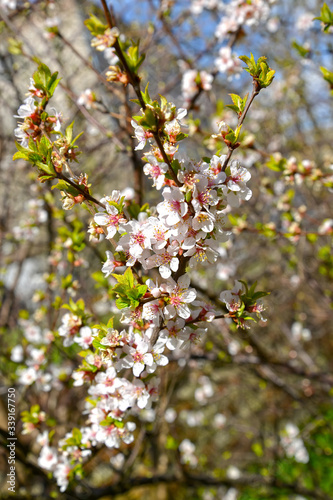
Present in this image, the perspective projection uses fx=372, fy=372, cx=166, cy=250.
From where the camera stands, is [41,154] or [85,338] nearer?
[41,154]

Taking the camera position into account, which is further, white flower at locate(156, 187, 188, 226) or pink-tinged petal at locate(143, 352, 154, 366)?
pink-tinged petal at locate(143, 352, 154, 366)

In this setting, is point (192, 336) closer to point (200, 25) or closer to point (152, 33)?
point (152, 33)

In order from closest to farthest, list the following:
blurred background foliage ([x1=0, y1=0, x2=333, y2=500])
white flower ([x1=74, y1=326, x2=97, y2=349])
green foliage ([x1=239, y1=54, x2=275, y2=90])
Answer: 1. green foliage ([x1=239, y1=54, x2=275, y2=90])
2. white flower ([x1=74, y1=326, x2=97, y2=349])
3. blurred background foliage ([x1=0, y1=0, x2=333, y2=500])

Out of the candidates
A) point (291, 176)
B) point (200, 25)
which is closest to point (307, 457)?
point (291, 176)

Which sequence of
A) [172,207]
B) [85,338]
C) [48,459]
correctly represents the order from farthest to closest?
1. [48,459]
2. [85,338]
3. [172,207]

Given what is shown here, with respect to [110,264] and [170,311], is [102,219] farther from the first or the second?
[170,311]

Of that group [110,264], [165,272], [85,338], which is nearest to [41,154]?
[110,264]

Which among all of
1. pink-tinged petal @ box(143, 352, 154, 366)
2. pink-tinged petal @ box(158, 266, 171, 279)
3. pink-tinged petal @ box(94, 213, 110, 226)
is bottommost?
pink-tinged petal @ box(143, 352, 154, 366)

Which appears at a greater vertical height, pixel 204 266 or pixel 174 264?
pixel 174 264

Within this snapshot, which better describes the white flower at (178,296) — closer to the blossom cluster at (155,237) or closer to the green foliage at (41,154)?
the blossom cluster at (155,237)

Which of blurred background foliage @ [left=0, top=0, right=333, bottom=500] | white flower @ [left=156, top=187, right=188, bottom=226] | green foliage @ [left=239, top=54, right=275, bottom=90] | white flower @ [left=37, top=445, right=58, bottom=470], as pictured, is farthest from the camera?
blurred background foliage @ [left=0, top=0, right=333, bottom=500]

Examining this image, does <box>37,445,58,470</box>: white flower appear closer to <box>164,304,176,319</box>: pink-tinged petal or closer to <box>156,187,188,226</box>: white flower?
<box>164,304,176,319</box>: pink-tinged petal

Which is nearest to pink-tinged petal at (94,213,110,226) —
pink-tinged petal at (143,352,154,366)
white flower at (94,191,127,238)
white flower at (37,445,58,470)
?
white flower at (94,191,127,238)

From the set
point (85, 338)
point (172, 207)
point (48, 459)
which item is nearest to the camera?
point (172, 207)
